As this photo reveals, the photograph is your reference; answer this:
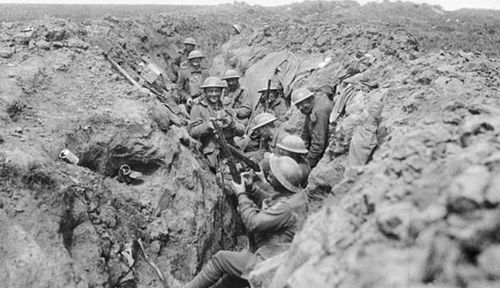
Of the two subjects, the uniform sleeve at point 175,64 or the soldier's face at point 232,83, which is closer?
the soldier's face at point 232,83

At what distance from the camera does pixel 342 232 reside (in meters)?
2.17

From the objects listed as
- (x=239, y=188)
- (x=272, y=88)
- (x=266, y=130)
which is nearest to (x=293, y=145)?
(x=239, y=188)

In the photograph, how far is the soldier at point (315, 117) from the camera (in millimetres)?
6762

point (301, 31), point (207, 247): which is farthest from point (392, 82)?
point (301, 31)

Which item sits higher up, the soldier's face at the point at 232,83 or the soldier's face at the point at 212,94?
the soldier's face at the point at 212,94

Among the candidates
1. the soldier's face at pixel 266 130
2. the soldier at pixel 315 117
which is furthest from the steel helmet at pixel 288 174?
the soldier's face at pixel 266 130

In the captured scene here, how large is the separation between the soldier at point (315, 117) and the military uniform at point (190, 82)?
14.4 ft

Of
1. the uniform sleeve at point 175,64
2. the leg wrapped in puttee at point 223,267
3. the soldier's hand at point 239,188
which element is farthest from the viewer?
the uniform sleeve at point 175,64

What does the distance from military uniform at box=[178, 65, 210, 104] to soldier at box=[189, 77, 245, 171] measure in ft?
9.73

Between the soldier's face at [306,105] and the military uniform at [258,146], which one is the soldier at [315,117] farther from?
the military uniform at [258,146]

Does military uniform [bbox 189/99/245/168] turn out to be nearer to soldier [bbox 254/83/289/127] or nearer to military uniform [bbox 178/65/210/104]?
soldier [bbox 254/83/289/127]

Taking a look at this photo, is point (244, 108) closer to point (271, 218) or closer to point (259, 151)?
point (259, 151)

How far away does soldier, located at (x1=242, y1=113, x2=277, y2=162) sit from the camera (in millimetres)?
7262

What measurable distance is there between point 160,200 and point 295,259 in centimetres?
394
